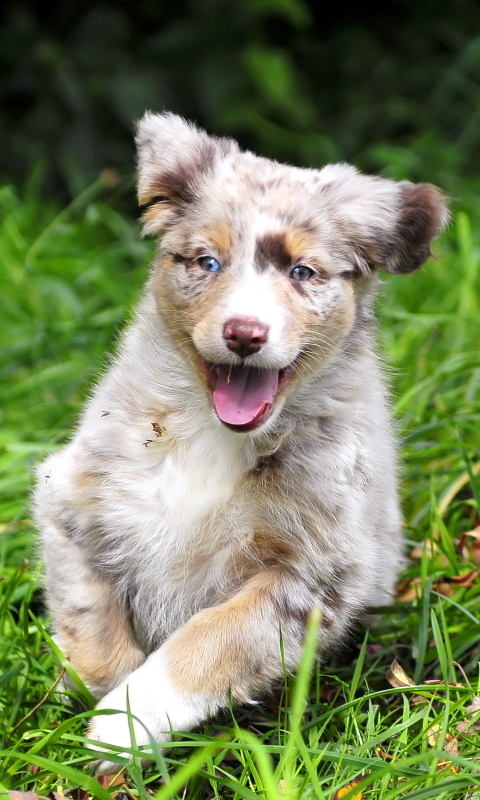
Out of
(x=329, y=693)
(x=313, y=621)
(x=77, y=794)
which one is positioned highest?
(x=313, y=621)

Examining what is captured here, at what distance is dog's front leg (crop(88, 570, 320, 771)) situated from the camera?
2.95 m

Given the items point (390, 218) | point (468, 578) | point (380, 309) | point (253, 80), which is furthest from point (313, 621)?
point (253, 80)

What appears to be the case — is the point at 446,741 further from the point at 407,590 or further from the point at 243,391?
the point at 243,391

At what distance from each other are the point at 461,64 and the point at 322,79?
1024 millimetres

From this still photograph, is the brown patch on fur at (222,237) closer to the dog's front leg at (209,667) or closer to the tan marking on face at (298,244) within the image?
the tan marking on face at (298,244)

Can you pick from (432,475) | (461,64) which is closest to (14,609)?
(432,475)

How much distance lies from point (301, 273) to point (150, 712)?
1.31 metres

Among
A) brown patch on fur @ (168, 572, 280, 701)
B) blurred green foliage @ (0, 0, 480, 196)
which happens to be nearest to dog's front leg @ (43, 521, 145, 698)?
brown patch on fur @ (168, 572, 280, 701)

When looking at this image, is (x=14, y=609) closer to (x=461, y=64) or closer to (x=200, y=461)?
(x=200, y=461)

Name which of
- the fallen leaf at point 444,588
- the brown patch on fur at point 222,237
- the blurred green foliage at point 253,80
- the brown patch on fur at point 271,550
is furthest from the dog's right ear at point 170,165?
the blurred green foliage at point 253,80

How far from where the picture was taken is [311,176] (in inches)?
129

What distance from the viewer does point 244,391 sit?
300 centimetres

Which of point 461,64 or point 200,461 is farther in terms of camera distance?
point 461,64

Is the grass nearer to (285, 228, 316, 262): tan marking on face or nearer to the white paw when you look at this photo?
the white paw
